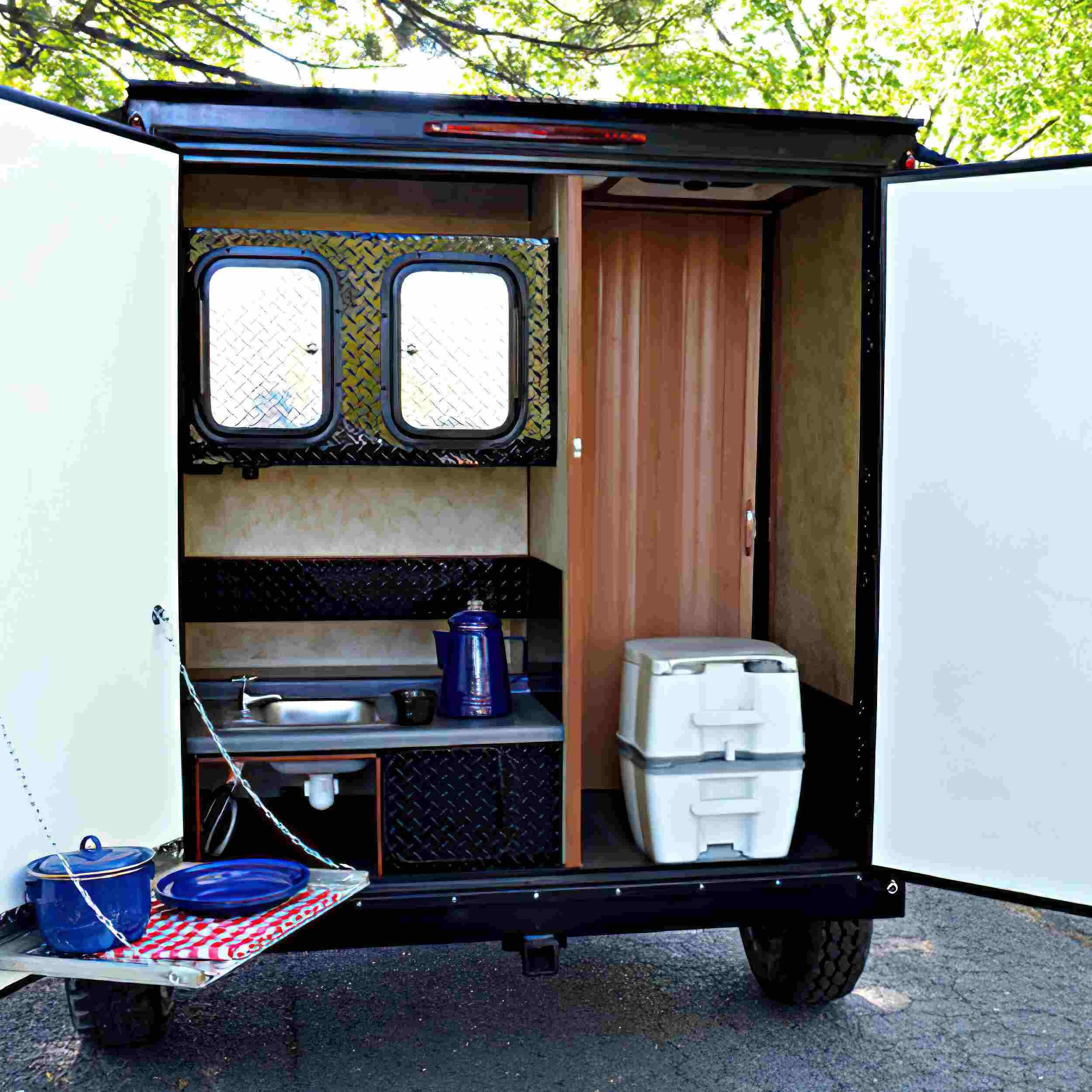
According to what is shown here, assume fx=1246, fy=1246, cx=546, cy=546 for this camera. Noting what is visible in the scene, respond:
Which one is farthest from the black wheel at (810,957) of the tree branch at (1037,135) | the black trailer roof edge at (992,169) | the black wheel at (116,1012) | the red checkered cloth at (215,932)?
the tree branch at (1037,135)

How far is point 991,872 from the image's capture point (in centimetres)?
324

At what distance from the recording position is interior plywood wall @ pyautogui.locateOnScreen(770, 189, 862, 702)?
3793 mm

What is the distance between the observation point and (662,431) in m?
4.51

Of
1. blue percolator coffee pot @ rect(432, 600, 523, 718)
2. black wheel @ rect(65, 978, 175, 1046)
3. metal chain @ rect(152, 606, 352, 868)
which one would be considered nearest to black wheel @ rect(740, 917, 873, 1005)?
blue percolator coffee pot @ rect(432, 600, 523, 718)

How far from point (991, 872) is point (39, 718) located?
2356 millimetres

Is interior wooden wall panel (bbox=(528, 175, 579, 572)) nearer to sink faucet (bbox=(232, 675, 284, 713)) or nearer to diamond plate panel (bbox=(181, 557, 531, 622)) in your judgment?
diamond plate panel (bbox=(181, 557, 531, 622))

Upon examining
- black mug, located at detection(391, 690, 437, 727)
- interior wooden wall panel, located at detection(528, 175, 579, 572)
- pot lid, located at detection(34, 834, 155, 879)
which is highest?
interior wooden wall panel, located at detection(528, 175, 579, 572)

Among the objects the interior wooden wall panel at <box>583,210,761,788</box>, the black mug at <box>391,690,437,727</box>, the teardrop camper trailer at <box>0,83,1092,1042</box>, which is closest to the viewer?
the teardrop camper trailer at <box>0,83,1092,1042</box>

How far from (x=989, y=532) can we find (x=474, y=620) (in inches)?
59.0

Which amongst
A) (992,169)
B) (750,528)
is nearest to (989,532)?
A: (992,169)

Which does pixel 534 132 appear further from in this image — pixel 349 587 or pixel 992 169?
pixel 349 587

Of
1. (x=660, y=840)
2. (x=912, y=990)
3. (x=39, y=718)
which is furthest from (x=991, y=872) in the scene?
(x=39, y=718)

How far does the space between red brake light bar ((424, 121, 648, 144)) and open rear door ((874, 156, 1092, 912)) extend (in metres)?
0.72

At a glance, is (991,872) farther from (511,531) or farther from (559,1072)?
(511,531)
